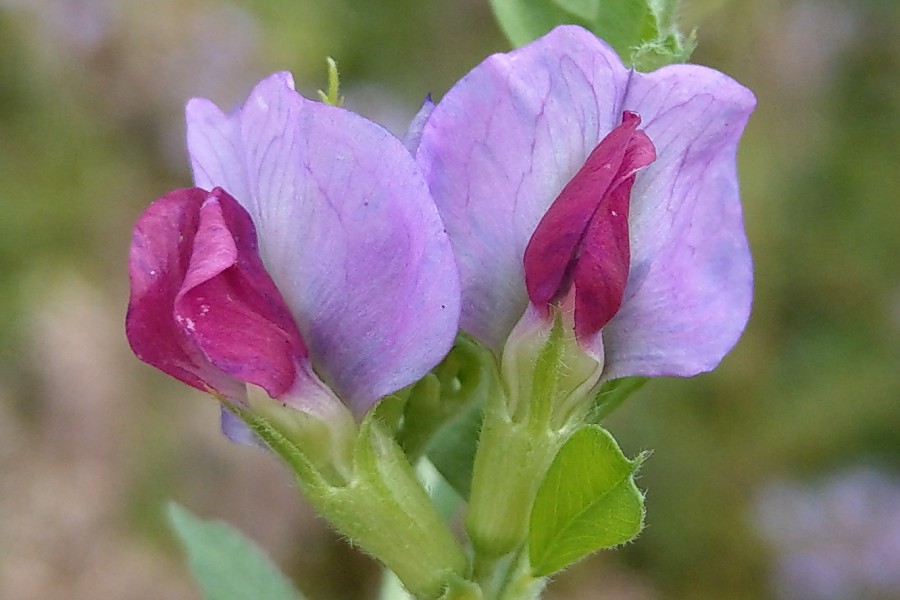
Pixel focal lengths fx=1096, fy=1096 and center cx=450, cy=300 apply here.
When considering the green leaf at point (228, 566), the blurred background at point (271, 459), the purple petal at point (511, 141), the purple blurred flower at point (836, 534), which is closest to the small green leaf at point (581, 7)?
the purple petal at point (511, 141)

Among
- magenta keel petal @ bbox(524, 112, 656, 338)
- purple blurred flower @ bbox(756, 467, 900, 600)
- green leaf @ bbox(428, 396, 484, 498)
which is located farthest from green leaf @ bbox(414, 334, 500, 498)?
purple blurred flower @ bbox(756, 467, 900, 600)

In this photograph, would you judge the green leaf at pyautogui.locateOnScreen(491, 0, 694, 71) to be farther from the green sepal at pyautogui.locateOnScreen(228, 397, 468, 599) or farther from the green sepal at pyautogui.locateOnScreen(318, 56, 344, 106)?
the green sepal at pyautogui.locateOnScreen(228, 397, 468, 599)

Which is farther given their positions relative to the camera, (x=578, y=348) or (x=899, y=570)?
(x=899, y=570)

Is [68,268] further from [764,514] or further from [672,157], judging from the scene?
[672,157]

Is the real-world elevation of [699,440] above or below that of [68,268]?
below

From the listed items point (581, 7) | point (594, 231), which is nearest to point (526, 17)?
point (581, 7)

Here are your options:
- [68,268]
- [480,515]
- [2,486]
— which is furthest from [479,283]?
[68,268]
